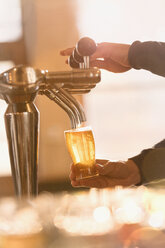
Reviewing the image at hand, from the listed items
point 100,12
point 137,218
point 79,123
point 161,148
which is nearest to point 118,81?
point 100,12

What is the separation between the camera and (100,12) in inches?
93.3

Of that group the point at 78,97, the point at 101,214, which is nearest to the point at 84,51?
the point at 101,214

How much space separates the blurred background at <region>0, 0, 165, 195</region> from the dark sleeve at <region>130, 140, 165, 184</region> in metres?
1.65

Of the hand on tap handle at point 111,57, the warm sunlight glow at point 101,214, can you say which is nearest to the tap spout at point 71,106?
the hand on tap handle at point 111,57

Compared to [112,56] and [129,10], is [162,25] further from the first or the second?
[112,56]

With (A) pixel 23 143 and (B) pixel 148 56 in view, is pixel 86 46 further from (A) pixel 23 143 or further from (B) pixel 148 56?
(B) pixel 148 56

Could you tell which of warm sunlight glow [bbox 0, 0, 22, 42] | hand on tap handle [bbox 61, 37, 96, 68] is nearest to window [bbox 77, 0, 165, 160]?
warm sunlight glow [bbox 0, 0, 22, 42]

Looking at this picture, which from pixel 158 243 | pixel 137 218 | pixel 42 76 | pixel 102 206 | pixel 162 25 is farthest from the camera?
pixel 162 25

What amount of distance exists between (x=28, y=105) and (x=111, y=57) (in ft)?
1.06

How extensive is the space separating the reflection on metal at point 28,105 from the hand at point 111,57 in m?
0.24

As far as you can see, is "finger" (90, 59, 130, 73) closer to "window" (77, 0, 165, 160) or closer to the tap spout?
the tap spout

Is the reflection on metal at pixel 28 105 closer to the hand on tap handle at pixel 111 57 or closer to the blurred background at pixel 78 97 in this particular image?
the hand on tap handle at pixel 111 57

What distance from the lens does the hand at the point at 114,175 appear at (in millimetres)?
683

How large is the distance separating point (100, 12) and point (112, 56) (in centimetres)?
179
